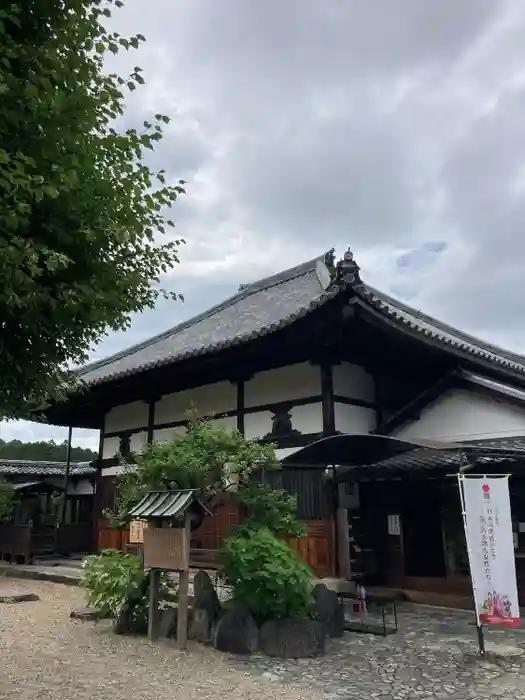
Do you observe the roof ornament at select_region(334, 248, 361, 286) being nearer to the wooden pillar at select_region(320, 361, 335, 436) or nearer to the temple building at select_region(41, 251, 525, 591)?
the temple building at select_region(41, 251, 525, 591)

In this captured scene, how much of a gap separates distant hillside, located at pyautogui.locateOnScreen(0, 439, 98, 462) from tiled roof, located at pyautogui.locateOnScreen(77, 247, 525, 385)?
1323 inches

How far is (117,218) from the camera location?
18.7ft

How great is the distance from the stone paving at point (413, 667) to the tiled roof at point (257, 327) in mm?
5055

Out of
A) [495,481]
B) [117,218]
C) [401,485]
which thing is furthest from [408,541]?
[117,218]

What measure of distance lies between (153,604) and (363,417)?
598 cm

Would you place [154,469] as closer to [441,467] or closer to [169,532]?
[169,532]

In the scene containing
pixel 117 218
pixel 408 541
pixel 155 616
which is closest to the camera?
pixel 117 218

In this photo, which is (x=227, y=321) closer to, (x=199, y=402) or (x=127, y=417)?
(x=199, y=402)

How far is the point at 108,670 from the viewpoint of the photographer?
6770 millimetres

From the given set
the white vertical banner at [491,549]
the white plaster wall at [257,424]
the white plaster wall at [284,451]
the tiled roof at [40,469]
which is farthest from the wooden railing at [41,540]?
the white vertical banner at [491,549]

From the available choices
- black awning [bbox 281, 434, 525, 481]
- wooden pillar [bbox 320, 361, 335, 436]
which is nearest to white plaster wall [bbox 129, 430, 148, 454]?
wooden pillar [bbox 320, 361, 335, 436]

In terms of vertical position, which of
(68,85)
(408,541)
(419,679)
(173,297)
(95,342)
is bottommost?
(419,679)

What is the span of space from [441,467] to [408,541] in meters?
→ 2.58

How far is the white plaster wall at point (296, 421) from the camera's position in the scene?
1209 centimetres
